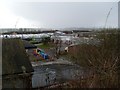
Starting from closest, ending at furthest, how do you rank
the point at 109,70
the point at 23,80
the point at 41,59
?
the point at 109,70, the point at 23,80, the point at 41,59

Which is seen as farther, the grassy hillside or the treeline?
the grassy hillside

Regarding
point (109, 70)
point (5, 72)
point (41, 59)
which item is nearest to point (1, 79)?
point (5, 72)

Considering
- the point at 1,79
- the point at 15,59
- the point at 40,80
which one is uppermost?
the point at 15,59

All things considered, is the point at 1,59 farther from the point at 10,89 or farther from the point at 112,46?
the point at 112,46

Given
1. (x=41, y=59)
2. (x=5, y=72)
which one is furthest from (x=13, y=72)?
(x=41, y=59)

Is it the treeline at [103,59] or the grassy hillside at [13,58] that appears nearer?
the treeline at [103,59]

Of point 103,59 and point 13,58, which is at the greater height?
point 103,59

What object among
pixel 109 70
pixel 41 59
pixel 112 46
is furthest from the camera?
pixel 41 59

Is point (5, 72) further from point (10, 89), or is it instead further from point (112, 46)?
point (112, 46)

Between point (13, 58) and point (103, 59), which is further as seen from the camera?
point (13, 58)

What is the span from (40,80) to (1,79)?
199 inches

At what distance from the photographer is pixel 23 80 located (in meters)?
12.8

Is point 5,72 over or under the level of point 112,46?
under

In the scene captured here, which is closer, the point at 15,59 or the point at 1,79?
the point at 1,79
